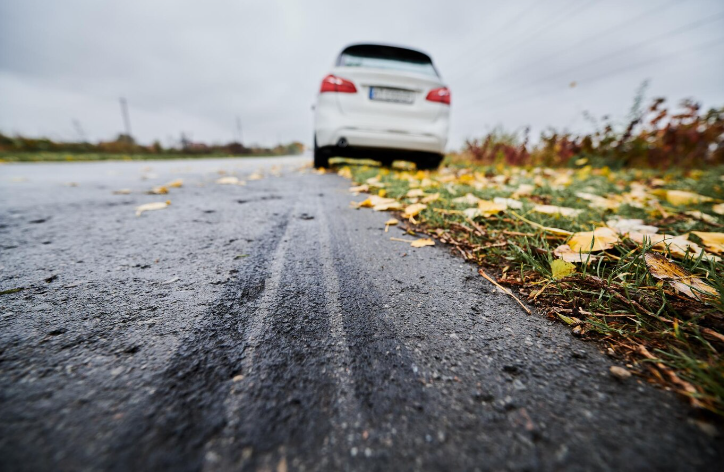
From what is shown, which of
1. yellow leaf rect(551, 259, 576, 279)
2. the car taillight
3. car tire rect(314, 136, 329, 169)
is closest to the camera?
yellow leaf rect(551, 259, 576, 279)

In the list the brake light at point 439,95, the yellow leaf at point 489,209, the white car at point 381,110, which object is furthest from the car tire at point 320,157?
the yellow leaf at point 489,209

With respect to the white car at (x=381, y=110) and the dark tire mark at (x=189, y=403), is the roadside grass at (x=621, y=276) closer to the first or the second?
the dark tire mark at (x=189, y=403)

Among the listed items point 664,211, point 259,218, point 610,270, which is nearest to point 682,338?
point 610,270

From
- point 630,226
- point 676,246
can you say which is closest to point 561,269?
point 676,246

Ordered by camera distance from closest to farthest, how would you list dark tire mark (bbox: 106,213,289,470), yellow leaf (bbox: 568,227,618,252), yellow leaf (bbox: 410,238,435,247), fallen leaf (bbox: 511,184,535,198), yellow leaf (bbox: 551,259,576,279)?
dark tire mark (bbox: 106,213,289,470) < yellow leaf (bbox: 551,259,576,279) < yellow leaf (bbox: 568,227,618,252) < yellow leaf (bbox: 410,238,435,247) < fallen leaf (bbox: 511,184,535,198)

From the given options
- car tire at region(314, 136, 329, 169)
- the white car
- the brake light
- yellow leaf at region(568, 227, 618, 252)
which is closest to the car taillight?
the white car

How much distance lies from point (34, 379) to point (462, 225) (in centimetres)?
143

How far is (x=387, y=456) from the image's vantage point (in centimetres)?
43

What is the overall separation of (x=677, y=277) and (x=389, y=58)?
398 cm

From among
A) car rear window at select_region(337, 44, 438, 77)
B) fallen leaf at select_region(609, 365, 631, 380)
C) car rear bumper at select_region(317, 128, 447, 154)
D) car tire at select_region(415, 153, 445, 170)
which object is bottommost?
fallen leaf at select_region(609, 365, 631, 380)

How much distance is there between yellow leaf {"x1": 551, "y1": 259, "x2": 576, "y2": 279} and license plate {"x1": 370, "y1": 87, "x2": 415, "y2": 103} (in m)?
2.98

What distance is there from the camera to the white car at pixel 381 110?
3.27 meters

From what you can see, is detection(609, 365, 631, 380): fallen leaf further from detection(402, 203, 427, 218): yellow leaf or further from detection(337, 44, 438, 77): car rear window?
detection(337, 44, 438, 77): car rear window

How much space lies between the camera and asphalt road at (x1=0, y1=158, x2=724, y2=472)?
1.39ft
